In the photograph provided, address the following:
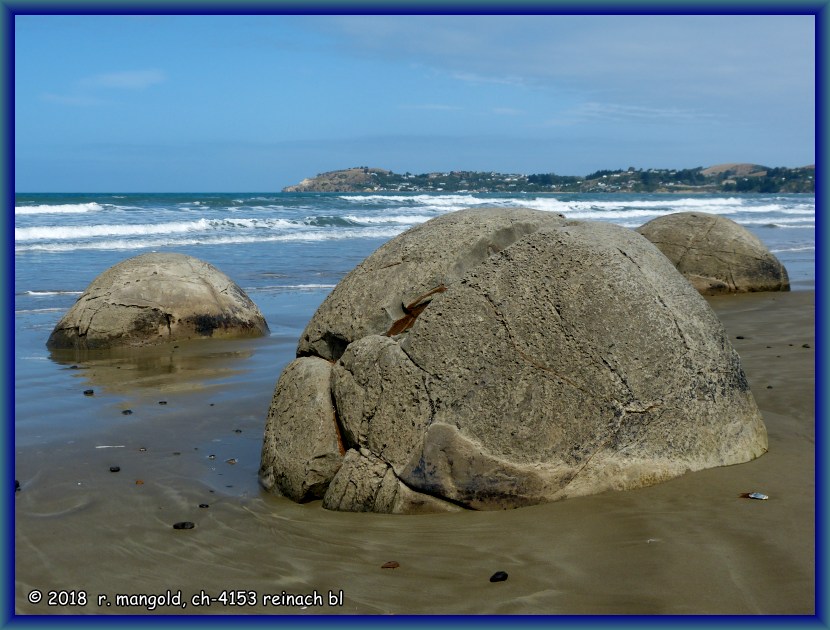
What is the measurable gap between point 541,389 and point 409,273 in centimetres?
114

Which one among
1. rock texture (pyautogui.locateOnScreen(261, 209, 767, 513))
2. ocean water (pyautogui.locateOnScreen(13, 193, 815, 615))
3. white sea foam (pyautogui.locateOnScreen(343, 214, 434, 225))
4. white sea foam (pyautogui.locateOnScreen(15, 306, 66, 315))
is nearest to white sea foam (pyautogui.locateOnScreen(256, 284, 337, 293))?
white sea foam (pyautogui.locateOnScreen(15, 306, 66, 315))

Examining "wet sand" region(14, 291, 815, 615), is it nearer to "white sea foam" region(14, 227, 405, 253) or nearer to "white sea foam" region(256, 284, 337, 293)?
"white sea foam" region(256, 284, 337, 293)

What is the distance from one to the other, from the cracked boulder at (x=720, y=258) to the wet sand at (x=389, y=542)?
23.4ft

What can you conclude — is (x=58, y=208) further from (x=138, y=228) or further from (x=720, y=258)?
(x=720, y=258)

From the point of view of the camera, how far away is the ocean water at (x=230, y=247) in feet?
35.0

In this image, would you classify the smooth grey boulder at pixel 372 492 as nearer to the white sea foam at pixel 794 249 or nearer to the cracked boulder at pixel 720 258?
the cracked boulder at pixel 720 258

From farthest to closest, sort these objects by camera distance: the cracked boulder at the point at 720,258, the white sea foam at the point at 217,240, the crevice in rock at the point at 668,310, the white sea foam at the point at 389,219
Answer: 1. the white sea foam at the point at 389,219
2. the white sea foam at the point at 217,240
3. the cracked boulder at the point at 720,258
4. the crevice in rock at the point at 668,310

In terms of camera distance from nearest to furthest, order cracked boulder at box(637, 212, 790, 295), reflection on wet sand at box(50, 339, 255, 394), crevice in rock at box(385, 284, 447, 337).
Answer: crevice in rock at box(385, 284, 447, 337) → reflection on wet sand at box(50, 339, 255, 394) → cracked boulder at box(637, 212, 790, 295)

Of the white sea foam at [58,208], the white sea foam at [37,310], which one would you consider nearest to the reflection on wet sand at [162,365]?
the white sea foam at [37,310]

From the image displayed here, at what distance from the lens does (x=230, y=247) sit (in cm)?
2247

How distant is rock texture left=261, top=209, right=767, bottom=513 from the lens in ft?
15.3

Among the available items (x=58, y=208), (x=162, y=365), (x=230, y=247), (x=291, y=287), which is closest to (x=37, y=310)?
(x=291, y=287)

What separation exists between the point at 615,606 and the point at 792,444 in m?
2.37

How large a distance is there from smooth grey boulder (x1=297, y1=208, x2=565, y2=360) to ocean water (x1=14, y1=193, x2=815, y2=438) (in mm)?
2675
